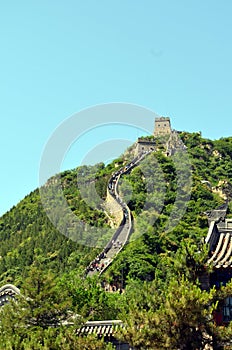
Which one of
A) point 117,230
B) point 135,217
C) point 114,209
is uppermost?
point 114,209

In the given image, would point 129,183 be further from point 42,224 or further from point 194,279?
point 194,279

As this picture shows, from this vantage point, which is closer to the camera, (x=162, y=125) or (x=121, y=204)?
(x=121, y=204)

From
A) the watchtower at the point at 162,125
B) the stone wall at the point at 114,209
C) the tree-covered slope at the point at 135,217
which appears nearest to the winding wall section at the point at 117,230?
the stone wall at the point at 114,209

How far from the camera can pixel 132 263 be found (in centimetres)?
6028

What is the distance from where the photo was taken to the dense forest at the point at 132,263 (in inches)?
595

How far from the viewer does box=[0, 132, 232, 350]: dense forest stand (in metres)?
15.1

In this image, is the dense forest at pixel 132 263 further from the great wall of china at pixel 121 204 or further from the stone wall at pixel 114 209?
the great wall of china at pixel 121 204

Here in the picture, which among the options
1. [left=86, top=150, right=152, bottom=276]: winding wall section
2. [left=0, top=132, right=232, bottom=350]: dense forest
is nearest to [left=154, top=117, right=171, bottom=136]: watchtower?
[left=0, top=132, right=232, bottom=350]: dense forest

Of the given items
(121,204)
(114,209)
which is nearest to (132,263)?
(121,204)

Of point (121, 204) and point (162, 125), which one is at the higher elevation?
point (162, 125)

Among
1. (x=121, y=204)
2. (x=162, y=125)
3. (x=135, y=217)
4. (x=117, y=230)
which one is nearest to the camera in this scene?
(x=117, y=230)

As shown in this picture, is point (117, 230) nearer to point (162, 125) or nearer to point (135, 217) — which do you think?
point (135, 217)

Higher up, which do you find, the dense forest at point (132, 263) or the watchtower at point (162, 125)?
the watchtower at point (162, 125)

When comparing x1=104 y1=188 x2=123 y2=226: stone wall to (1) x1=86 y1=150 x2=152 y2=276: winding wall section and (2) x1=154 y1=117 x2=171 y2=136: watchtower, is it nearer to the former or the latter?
(1) x1=86 y1=150 x2=152 y2=276: winding wall section
